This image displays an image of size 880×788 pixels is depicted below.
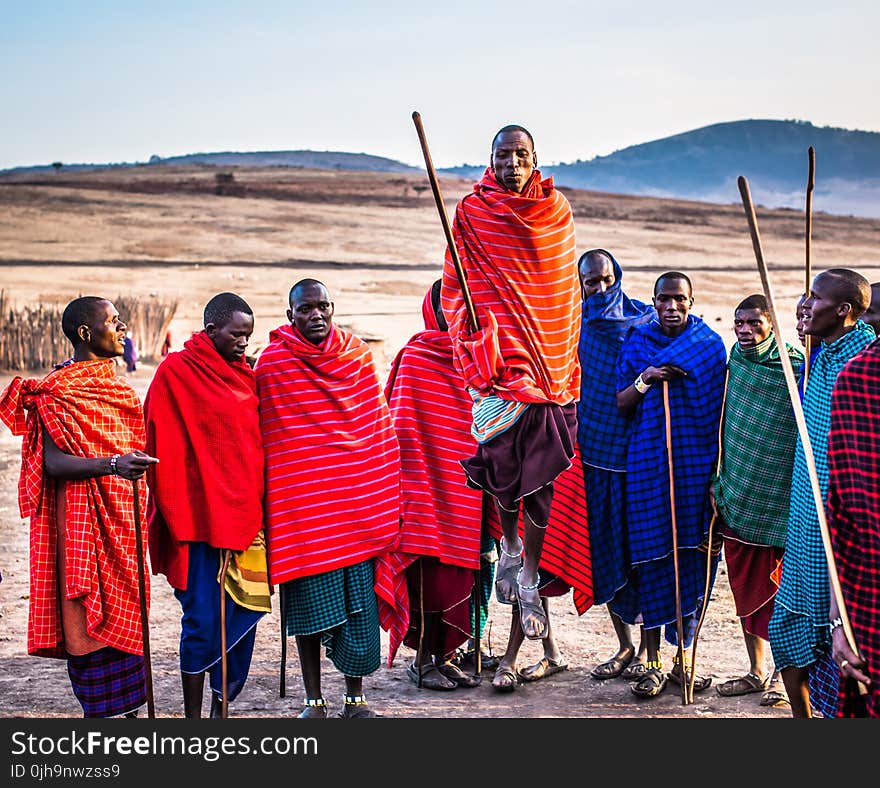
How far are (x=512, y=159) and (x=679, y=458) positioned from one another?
1.92 metres

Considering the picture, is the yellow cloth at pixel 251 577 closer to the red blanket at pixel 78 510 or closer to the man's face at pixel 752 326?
the red blanket at pixel 78 510

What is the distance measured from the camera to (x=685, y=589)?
6461mm

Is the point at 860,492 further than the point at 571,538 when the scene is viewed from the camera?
No

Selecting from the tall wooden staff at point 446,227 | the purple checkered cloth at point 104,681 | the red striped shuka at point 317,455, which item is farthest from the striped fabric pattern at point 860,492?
the purple checkered cloth at point 104,681

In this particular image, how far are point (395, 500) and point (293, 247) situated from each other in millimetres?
29852

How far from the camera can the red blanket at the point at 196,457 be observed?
5.30 meters

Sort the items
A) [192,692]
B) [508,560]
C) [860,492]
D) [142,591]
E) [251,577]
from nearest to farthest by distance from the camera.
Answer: [860,492], [142,591], [192,692], [251,577], [508,560]

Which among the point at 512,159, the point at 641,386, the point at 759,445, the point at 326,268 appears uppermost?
the point at 512,159

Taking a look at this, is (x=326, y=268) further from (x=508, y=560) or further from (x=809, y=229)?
(x=809, y=229)

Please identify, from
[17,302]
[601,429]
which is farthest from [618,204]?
[601,429]

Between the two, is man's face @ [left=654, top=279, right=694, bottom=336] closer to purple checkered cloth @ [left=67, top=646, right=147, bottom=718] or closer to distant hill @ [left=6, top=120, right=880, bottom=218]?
purple checkered cloth @ [left=67, top=646, right=147, bottom=718]

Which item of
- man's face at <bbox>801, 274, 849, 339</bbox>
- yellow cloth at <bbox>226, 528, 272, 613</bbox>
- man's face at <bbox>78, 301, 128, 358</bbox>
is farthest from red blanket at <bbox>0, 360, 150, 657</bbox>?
man's face at <bbox>801, 274, 849, 339</bbox>

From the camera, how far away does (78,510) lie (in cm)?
520

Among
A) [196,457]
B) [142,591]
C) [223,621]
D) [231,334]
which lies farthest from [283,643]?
[231,334]
